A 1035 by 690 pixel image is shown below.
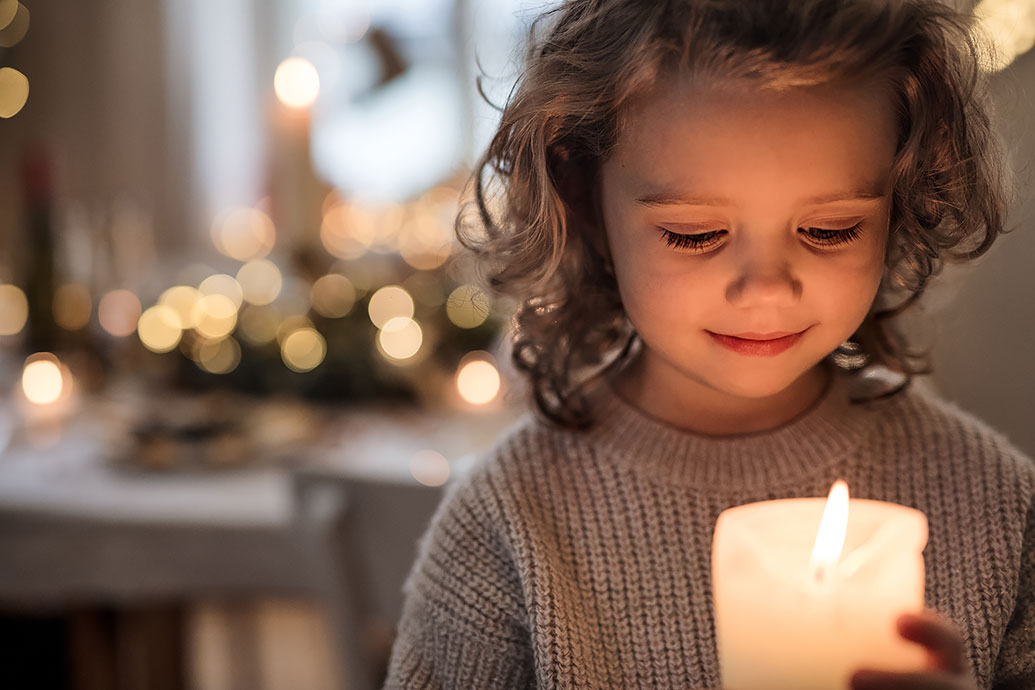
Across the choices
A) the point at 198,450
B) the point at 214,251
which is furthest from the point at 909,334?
the point at 214,251

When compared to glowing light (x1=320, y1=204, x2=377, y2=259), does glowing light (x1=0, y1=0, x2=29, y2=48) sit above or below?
above

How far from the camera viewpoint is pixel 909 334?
1050 millimetres

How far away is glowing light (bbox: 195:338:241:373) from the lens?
6.63ft

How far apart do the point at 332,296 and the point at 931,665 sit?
1.75 metres

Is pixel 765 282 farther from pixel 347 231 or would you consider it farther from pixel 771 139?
pixel 347 231

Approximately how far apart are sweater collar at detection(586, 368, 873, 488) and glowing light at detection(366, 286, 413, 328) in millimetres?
1250

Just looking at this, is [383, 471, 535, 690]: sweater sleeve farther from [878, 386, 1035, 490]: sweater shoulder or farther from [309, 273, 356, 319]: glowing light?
[309, 273, 356, 319]: glowing light

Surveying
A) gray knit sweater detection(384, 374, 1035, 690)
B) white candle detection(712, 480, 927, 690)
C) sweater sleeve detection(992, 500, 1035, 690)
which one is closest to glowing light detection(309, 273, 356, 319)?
gray knit sweater detection(384, 374, 1035, 690)

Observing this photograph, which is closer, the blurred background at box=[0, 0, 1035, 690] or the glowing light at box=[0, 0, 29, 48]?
the blurred background at box=[0, 0, 1035, 690]

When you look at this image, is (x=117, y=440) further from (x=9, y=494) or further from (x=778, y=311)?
(x=778, y=311)

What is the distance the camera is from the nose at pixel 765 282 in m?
0.67

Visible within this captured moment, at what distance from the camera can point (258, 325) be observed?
6.84ft

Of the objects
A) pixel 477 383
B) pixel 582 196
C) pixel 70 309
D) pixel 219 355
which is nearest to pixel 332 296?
pixel 219 355

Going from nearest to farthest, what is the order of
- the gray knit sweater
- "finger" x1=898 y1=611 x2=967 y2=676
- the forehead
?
"finger" x1=898 y1=611 x2=967 y2=676 < the forehead < the gray knit sweater
